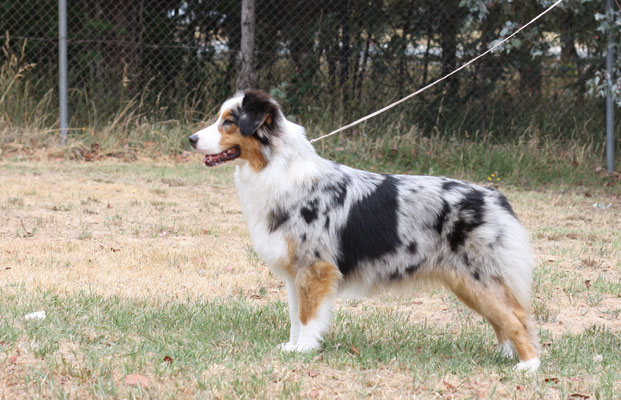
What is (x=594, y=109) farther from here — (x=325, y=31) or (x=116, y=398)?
(x=116, y=398)

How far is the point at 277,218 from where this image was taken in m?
3.91

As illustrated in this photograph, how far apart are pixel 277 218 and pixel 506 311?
50.4 inches

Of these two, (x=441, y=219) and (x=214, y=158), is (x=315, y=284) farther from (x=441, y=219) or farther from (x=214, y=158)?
(x=214, y=158)

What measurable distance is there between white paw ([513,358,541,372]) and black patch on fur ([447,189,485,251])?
2.22 ft

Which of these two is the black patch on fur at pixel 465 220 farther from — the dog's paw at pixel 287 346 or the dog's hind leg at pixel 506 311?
the dog's paw at pixel 287 346

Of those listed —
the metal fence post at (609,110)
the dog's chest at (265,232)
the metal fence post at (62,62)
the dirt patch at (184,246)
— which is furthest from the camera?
the metal fence post at (62,62)

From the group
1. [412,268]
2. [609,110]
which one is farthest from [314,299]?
[609,110]

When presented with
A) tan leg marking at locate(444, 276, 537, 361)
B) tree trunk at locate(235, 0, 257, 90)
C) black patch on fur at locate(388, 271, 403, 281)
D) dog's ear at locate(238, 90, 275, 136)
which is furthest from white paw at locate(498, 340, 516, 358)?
tree trunk at locate(235, 0, 257, 90)

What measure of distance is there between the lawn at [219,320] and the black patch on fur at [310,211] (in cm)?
70

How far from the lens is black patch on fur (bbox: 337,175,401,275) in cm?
391

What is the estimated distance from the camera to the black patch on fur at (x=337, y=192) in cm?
395

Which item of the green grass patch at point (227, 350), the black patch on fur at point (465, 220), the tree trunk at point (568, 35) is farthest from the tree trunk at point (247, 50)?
the black patch on fur at point (465, 220)

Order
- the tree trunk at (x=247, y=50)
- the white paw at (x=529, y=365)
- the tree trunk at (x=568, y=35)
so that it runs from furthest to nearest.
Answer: the tree trunk at (x=568, y=35), the tree trunk at (x=247, y=50), the white paw at (x=529, y=365)

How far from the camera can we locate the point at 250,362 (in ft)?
11.7
